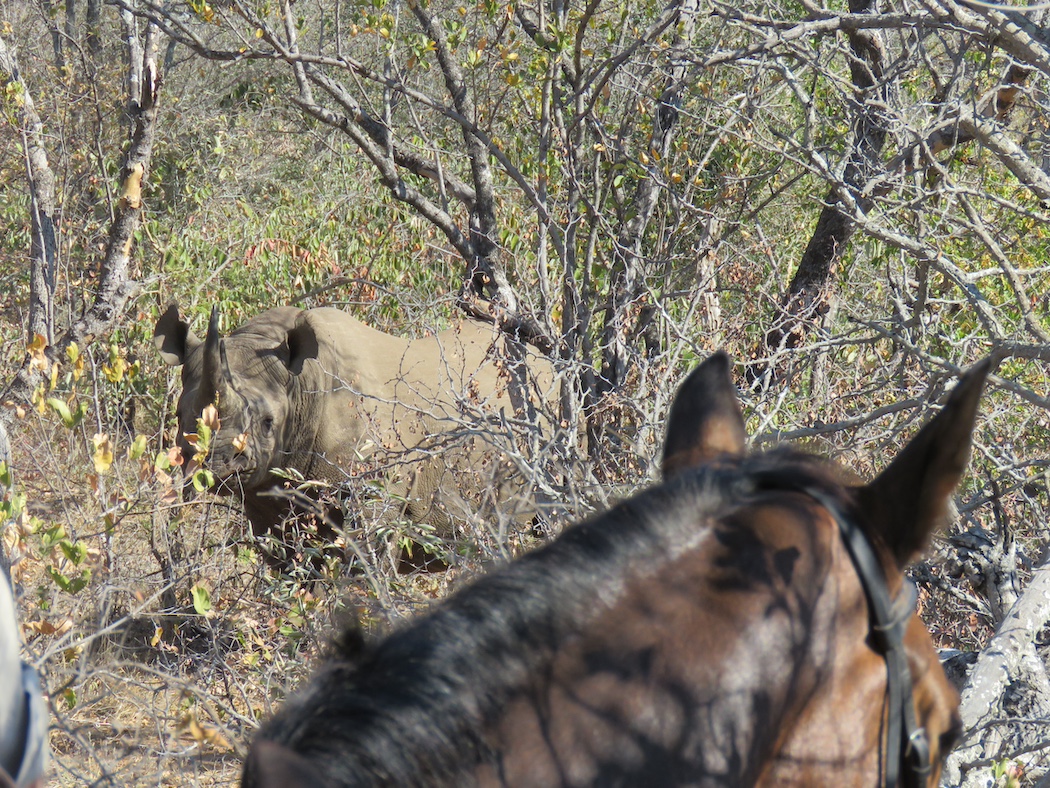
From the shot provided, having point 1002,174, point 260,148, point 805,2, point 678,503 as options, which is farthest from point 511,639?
point 260,148

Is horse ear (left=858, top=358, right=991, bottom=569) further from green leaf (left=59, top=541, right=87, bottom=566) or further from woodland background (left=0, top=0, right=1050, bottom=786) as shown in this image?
green leaf (left=59, top=541, right=87, bottom=566)

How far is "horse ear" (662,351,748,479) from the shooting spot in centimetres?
182

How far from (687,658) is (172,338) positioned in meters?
6.03

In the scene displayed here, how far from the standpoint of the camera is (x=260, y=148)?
41.8 feet

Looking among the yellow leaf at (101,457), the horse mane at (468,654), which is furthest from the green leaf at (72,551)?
the horse mane at (468,654)

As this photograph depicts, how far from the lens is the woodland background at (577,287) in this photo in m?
3.61

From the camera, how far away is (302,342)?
264 inches

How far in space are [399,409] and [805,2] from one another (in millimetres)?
3517

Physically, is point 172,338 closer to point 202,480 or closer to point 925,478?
point 202,480

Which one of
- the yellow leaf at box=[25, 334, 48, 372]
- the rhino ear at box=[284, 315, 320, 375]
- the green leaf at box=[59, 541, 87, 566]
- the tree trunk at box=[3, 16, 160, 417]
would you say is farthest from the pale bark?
the tree trunk at box=[3, 16, 160, 417]

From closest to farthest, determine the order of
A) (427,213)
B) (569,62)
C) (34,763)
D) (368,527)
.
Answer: (34,763)
(368,527)
(569,62)
(427,213)

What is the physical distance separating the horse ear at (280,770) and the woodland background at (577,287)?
1.14 metres

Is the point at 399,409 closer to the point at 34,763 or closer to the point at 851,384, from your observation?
the point at 851,384

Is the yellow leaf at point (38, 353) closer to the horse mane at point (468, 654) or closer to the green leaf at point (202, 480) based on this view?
the green leaf at point (202, 480)
